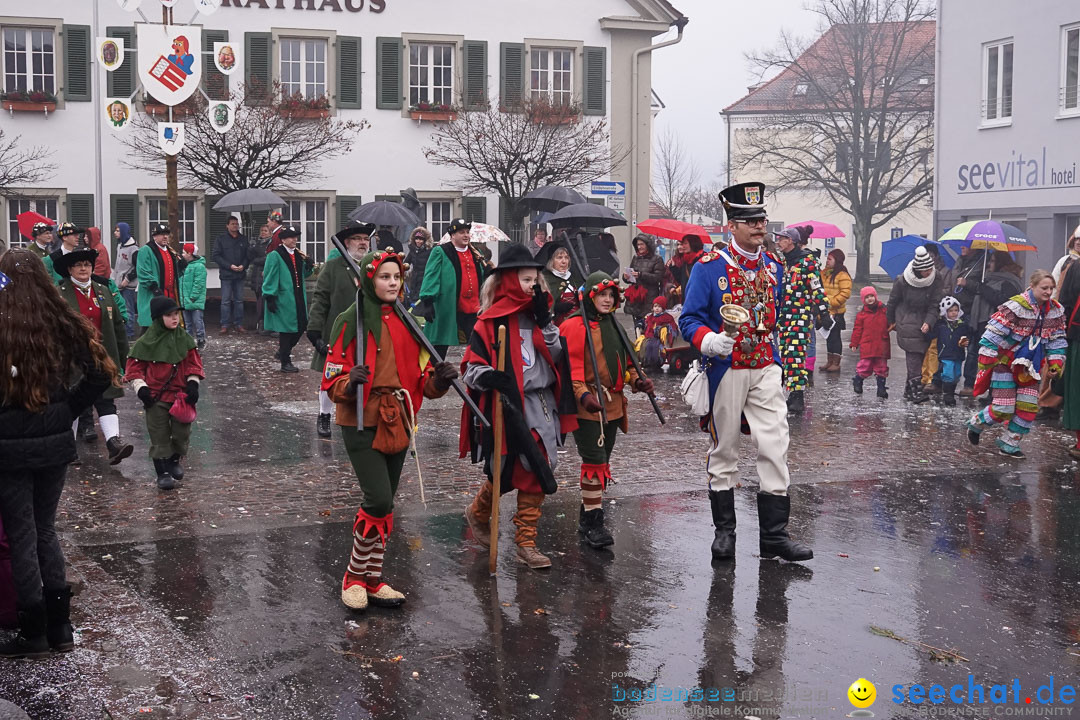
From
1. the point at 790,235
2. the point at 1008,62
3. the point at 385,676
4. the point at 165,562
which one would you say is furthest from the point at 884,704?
the point at 1008,62

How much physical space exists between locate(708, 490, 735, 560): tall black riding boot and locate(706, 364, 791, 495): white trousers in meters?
0.22

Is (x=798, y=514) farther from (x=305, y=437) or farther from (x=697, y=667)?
(x=305, y=437)

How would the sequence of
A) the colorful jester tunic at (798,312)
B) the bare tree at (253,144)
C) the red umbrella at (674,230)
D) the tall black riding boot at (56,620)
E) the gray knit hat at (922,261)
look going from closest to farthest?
the tall black riding boot at (56,620) < the colorful jester tunic at (798,312) < the gray knit hat at (922,261) < the red umbrella at (674,230) < the bare tree at (253,144)

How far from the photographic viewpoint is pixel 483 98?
29062 millimetres

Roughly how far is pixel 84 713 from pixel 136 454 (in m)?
5.93

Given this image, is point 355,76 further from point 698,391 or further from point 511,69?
point 698,391

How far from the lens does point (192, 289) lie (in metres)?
19.5

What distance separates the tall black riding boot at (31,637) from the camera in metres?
5.48

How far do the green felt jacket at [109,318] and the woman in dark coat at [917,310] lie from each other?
8468mm

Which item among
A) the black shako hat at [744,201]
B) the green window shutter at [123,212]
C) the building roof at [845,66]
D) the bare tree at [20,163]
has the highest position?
the building roof at [845,66]

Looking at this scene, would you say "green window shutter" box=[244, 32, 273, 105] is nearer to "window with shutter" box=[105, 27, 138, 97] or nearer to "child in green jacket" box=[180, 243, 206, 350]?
"window with shutter" box=[105, 27, 138, 97]

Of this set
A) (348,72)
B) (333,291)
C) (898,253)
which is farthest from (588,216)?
(348,72)

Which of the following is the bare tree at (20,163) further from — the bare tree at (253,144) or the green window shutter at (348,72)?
the green window shutter at (348,72)

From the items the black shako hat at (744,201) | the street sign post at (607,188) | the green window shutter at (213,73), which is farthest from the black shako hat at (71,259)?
the green window shutter at (213,73)
